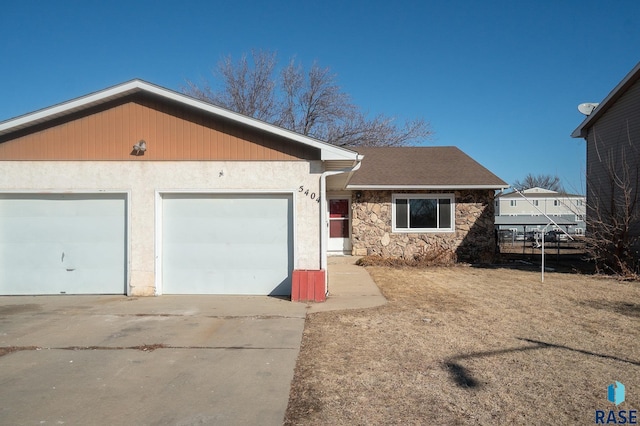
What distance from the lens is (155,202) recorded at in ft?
32.2

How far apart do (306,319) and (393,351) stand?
215 centimetres

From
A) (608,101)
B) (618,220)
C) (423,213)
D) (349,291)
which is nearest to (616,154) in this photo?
(608,101)

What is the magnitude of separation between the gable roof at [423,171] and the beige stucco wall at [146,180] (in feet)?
21.0

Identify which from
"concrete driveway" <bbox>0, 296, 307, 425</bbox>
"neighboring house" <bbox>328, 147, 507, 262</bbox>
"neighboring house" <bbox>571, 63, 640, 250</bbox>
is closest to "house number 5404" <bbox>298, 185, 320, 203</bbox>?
"concrete driveway" <bbox>0, 296, 307, 425</bbox>

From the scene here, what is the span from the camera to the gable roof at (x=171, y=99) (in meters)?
9.38

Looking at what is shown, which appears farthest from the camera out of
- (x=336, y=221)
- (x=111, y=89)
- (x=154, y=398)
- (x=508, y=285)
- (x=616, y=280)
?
(x=336, y=221)

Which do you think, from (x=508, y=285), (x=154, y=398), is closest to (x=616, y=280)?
(x=508, y=285)

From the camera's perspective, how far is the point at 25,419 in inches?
156

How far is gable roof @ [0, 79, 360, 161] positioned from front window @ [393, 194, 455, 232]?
7427mm

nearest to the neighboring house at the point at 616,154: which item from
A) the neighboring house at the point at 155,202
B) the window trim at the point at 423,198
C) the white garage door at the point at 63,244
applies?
the window trim at the point at 423,198

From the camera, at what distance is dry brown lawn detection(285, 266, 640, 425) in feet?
13.6

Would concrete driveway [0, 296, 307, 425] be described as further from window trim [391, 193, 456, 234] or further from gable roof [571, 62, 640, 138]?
gable roof [571, 62, 640, 138]

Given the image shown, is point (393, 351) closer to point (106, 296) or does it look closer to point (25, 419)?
point (25, 419)

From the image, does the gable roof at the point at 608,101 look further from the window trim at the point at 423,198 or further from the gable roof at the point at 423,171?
the window trim at the point at 423,198
